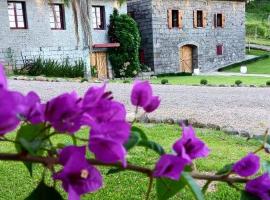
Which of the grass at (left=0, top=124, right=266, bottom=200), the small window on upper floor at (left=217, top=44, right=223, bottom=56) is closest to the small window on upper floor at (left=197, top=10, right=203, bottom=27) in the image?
the small window on upper floor at (left=217, top=44, right=223, bottom=56)

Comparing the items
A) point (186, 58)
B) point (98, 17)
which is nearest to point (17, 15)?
point (98, 17)

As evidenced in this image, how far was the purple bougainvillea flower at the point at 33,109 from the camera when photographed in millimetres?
487

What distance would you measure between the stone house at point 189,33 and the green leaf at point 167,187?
21.7 meters

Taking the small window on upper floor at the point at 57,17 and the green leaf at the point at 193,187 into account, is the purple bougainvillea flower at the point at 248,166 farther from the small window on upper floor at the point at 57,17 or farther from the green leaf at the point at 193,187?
the small window on upper floor at the point at 57,17

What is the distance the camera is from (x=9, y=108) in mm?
419

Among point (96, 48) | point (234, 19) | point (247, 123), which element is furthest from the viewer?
point (234, 19)

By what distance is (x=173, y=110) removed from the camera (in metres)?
8.20

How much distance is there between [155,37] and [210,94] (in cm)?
1136

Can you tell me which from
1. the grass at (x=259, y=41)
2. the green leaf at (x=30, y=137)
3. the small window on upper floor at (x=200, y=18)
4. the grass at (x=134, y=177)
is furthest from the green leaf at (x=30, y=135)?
the grass at (x=259, y=41)

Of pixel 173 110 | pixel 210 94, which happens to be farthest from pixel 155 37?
pixel 173 110

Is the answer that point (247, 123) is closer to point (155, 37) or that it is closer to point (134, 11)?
point (155, 37)

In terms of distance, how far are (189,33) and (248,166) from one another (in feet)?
78.3

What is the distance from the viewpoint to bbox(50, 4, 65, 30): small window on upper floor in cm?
1903

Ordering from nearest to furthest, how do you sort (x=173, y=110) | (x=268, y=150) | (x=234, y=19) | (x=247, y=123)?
(x=268, y=150) → (x=247, y=123) → (x=173, y=110) → (x=234, y=19)
